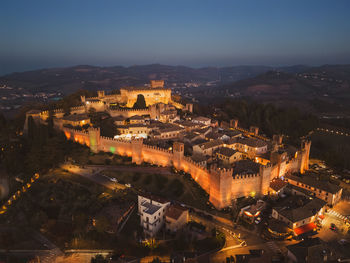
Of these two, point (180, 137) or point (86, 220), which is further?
point (180, 137)

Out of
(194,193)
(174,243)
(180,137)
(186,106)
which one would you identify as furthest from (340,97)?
(174,243)

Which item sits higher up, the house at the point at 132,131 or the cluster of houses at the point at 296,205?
the house at the point at 132,131

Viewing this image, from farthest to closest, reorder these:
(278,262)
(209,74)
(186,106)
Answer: (209,74)
(186,106)
(278,262)

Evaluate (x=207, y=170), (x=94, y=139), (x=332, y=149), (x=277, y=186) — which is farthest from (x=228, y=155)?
(x=332, y=149)

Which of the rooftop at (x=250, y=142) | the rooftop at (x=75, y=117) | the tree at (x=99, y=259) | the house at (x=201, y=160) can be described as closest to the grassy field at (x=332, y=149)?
the rooftop at (x=250, y=142)

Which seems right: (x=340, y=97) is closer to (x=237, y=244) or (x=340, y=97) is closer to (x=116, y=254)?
(x=237, y=244)

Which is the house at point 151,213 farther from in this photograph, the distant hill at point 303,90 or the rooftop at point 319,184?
the distant hill at point 303,90
